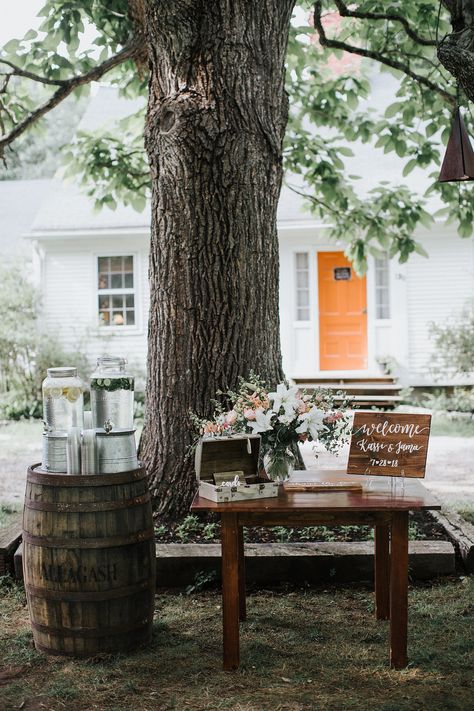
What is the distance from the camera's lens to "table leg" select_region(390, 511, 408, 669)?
11.5ft

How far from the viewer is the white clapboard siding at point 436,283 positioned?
46.7 ft

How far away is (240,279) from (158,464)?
132 centimetres

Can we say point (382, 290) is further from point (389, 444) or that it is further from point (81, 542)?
point (81, 542)

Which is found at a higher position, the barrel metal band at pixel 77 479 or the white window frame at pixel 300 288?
the white window frame at pixel 300 288

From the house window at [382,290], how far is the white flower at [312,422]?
36.2 feet

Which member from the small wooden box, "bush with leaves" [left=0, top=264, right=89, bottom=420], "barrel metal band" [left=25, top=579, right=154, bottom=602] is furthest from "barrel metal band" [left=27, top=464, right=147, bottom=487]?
"bush with leaves" [left=0, top=264, right=89, bottom=420]

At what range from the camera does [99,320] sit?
14.9m

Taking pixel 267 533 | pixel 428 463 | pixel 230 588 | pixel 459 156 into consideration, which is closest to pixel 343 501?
pixel 230 588

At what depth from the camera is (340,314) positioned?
48.4ft

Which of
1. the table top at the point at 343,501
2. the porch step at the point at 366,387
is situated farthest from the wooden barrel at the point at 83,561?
the porch step at the point at 366,387

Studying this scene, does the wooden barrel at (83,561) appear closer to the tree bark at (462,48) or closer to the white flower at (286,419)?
the white flower at (286,419)

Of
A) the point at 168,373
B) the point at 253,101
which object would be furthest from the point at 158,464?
the point at 253,101

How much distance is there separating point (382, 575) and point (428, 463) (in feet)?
17.0

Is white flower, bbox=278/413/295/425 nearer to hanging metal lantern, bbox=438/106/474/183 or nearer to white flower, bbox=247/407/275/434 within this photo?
white flower, bbox=247/407/275/434
